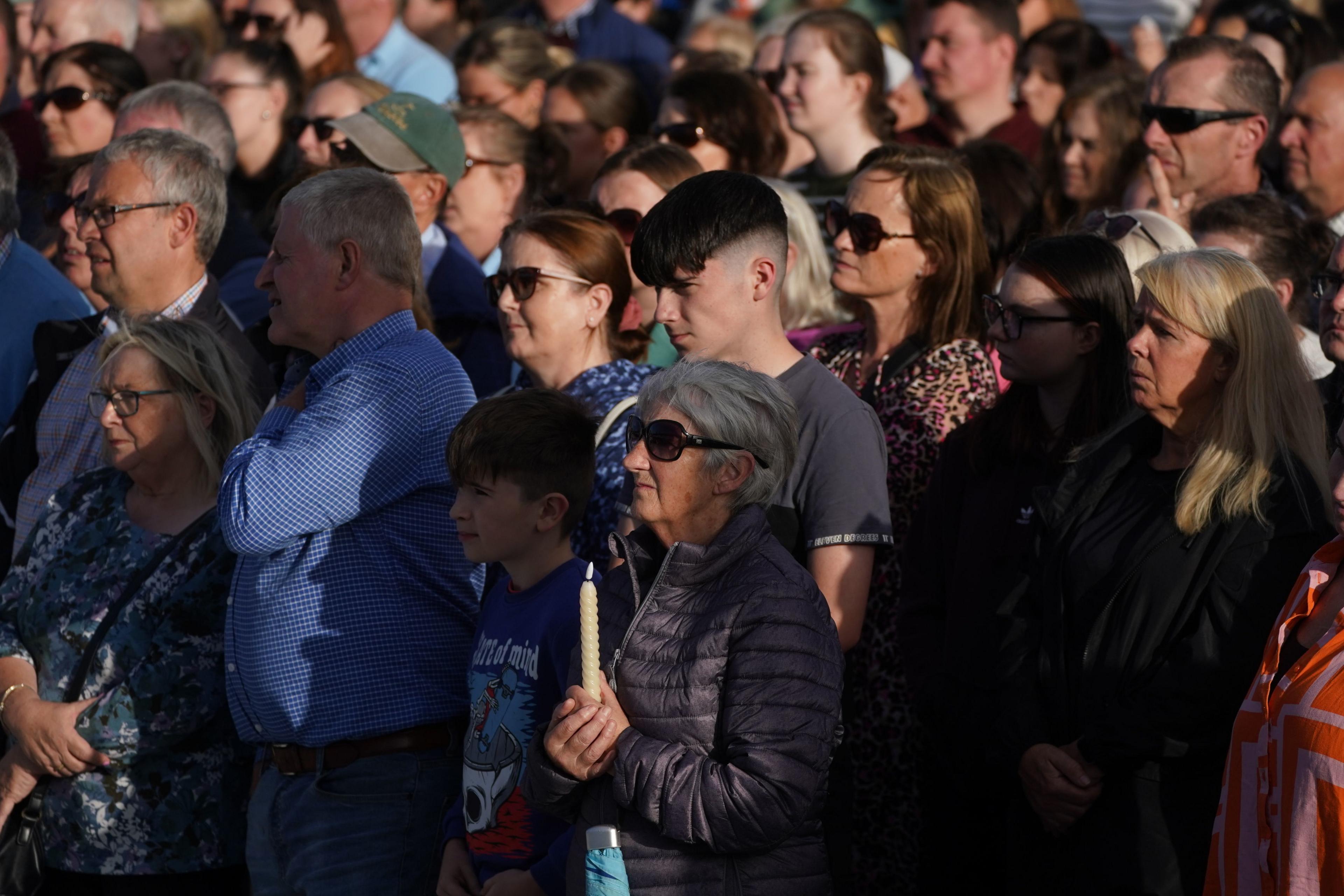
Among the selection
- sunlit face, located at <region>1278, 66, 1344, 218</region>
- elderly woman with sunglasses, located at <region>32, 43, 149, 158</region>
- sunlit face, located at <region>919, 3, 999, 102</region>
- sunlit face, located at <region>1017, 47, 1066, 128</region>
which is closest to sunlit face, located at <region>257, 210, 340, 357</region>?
sunlit face, located at <region>1278, 66, 1344, 218</region>

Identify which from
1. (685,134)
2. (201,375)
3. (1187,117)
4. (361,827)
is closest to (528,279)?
(201,375)

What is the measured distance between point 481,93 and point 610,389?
14.2 ft

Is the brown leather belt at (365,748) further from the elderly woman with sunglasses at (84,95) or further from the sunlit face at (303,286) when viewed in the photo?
the elderly woman with sunglasses at (84,95)

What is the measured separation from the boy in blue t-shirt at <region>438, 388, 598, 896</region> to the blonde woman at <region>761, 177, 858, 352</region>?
6.28 ft

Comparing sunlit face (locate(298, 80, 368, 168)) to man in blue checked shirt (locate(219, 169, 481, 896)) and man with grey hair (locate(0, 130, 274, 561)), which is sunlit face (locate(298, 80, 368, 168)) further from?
man in blue checked shirt (locate(219, 169, 481, 896))

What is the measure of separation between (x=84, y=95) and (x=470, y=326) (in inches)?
112

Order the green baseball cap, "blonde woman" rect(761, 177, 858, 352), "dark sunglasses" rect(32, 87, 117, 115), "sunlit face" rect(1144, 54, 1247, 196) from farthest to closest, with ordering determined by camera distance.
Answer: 1. "dark sunglasses" rect(32, 87, 117, 115)
2. the green baseball cap
3. "sunlit face" rect(1144, 54, 1247, 196)
4. "blonde woman" rect(761, 177, 858, 352)

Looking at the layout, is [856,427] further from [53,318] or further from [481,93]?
[481,93]

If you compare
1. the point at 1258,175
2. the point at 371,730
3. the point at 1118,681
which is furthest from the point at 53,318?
the point at 1258,175

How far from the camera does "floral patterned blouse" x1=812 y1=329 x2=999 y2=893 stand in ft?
14.3

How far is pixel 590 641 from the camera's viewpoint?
111 inches

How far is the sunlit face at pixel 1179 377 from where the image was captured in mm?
3529

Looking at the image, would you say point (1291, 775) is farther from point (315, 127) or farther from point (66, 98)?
point (66, 98)

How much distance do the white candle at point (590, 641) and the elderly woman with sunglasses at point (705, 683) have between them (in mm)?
53
